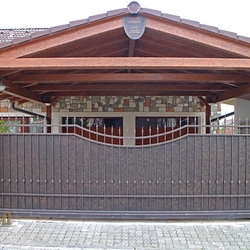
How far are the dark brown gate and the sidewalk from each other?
219 millimetres

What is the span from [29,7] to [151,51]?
16.5 m

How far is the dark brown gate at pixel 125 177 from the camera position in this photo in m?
4.77

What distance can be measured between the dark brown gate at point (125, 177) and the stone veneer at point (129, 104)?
167 inches

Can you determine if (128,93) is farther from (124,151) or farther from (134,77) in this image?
(124,151)

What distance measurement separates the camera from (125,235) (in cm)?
425

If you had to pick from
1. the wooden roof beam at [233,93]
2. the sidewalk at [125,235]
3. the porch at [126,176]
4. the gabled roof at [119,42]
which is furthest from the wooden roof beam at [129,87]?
the sidewalk at [125,235]

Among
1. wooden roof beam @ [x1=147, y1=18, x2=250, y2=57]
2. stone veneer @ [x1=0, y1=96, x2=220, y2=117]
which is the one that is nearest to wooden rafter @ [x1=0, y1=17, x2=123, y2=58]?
wooden roof beam @ [x1=147, y1=18, x2=250, y2=57]

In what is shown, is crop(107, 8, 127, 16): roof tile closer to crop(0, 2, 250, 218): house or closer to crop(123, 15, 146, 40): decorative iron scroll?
crop(0, 2, 250, 218): house

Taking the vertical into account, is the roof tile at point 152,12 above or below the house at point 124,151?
above

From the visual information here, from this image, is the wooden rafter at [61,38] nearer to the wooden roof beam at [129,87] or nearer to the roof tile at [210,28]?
the roof tile at [210,28]

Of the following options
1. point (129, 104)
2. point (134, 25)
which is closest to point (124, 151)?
point (134, 25)

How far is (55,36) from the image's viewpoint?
171 inches

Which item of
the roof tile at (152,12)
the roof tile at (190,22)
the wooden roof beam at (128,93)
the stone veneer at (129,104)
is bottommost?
the stone veneer at (129,104)

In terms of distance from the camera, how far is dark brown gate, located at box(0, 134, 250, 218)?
4770mm
